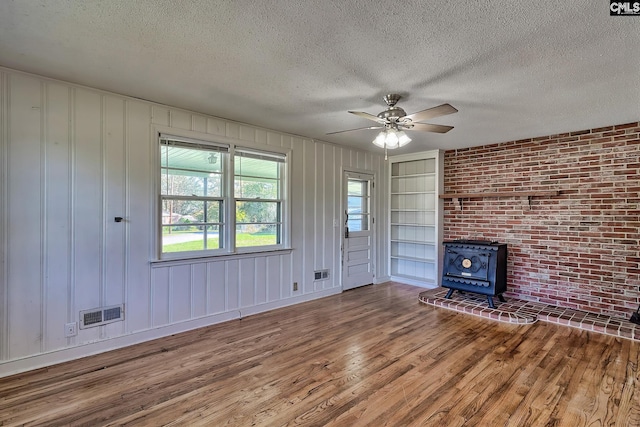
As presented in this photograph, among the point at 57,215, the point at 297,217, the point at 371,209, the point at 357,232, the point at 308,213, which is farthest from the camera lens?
the point at 371,209

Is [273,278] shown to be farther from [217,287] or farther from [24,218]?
→ [24,218]

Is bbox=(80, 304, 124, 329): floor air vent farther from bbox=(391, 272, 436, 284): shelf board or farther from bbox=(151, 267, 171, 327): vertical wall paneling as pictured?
bbox=(391, 272, 436, 284): shelf board

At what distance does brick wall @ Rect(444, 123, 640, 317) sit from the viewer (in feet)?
12.5

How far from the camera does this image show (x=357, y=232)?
215 inches

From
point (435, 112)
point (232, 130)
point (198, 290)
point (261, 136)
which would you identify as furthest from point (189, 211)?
point (435, 112)

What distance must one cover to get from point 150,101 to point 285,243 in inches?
93.0

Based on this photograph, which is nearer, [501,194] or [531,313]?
[531,313]

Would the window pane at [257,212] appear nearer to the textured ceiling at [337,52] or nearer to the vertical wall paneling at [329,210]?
the vertical wall paneling at [329,210]

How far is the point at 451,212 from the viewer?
215 inches

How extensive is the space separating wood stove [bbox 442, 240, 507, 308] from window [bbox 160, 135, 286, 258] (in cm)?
254

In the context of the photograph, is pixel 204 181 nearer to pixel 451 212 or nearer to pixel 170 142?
pixel 170 142

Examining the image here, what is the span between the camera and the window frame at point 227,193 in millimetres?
3279

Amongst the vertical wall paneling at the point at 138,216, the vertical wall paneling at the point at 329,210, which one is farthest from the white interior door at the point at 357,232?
the vertical wall paneling at the point at 138,216

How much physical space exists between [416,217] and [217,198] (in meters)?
3.76
